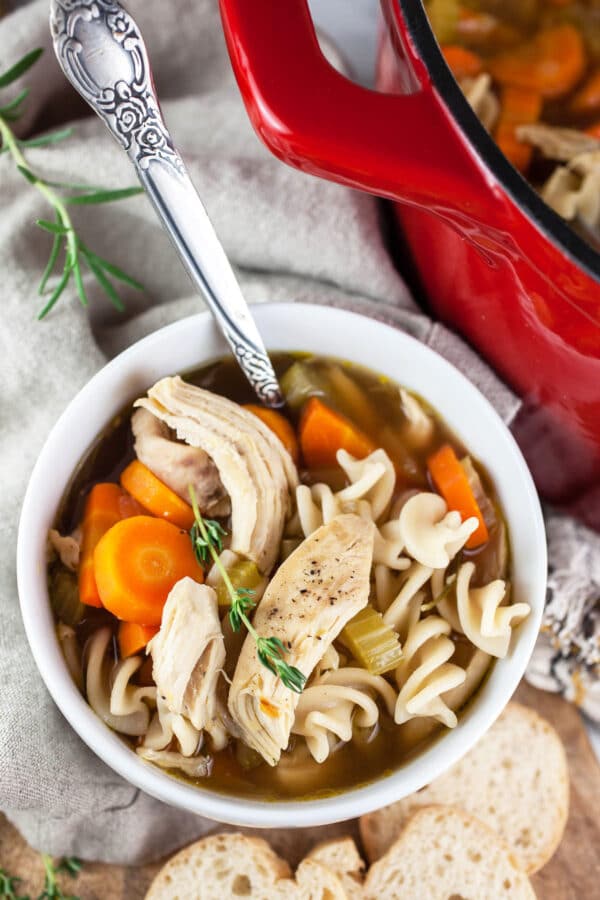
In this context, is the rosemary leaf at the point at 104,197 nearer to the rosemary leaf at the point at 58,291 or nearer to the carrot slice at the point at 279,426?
the rosemary leaf at the point at 58,291

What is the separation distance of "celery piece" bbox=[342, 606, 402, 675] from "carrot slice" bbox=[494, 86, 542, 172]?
1.15 meters

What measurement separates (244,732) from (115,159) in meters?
1.32

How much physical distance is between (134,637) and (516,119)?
147cm

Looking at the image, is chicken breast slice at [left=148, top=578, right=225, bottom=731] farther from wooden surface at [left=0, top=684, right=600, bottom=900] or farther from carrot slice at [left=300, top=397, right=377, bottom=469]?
wooden surface at [left=0, top=684, right=600, bottom=900]

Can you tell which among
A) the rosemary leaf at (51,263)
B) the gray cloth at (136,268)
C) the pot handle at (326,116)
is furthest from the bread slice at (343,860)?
the pot handle at (326,116)

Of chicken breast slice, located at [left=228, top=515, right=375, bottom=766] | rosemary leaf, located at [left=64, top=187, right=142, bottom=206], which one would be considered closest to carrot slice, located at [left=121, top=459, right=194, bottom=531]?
chicken breast slice, located at [left=228, top=515, right=375, bottom=766]

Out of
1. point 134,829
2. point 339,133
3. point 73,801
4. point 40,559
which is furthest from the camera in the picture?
point 134,829

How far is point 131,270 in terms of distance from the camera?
238 cm

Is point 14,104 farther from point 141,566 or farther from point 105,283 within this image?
point 141,566

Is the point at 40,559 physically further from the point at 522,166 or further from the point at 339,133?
the point at 522,166

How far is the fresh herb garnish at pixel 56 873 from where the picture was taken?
2.16 metres

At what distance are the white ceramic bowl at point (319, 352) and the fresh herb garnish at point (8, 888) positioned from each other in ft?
2.17

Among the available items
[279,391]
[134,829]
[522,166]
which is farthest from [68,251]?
[134,829]

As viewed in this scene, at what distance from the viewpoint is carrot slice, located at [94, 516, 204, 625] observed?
1806 millimetres
